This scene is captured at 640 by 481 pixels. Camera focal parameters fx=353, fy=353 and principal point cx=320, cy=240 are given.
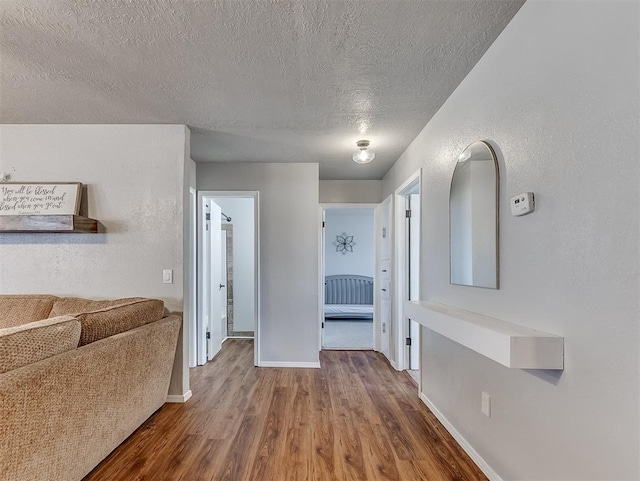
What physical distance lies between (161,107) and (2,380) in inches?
78.5

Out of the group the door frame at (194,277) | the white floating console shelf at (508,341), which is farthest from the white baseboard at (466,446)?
the door frame at (194,277)

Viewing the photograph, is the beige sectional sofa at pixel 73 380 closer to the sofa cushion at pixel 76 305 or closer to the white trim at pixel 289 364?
the sofa cushion at pixel 76 305

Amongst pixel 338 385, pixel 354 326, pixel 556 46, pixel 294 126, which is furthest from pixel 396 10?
pixel 354 326

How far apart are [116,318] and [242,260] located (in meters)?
3.30

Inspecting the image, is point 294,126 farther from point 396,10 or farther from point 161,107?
point 396,10

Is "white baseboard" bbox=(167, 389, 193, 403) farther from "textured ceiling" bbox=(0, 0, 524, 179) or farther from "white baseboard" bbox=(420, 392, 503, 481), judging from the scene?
"textured ceiling" bbox=(0, 0, 524, 179)

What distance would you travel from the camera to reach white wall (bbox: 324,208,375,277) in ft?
25.9

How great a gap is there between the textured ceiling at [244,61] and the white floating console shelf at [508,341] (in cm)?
141

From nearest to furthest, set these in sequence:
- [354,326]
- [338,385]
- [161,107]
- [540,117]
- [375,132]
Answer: [540,117] < [161,107] < [375,132] < [338,385] < [354,326]

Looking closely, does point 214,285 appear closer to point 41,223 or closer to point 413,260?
point 41,223

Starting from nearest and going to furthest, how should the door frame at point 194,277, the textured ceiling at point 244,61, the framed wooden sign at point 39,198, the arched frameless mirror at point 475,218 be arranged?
1. the textured ceiling at point 244,61
2. the arched frameless mirror at point 475,218
3. the framed wooden sign at point 39,198
4. the door frame at point 194,277

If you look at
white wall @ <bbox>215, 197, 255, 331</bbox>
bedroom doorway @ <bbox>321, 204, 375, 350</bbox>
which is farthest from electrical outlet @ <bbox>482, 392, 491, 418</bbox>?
bedroom doorway @ <bbox>321, 204, 375, 350</bbox>

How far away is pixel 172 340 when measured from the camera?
2.66 meters

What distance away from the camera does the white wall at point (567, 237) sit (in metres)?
1.06
